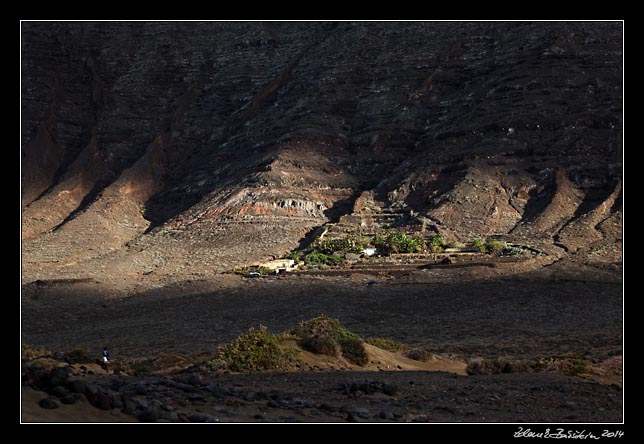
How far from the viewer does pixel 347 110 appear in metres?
101

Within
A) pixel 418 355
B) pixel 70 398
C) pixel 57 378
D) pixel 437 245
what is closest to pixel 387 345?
pixel 418 355

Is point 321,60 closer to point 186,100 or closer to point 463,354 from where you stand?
point 186,100

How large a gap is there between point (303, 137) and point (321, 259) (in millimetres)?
29459

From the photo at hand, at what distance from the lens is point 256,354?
2503cm

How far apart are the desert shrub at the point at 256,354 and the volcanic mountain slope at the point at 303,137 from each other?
42.0 m

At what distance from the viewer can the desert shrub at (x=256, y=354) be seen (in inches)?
974

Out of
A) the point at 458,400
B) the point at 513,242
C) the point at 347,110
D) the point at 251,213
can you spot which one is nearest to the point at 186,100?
the point at 347,110

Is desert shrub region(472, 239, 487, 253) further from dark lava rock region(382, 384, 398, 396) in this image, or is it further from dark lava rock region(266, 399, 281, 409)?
dark lava rock region(266, 399, 281, 409)

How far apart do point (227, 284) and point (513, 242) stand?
22182 millimetres

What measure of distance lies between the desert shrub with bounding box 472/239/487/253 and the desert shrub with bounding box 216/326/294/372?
43387mm

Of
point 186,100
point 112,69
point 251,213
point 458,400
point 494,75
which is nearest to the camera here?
point 458,400

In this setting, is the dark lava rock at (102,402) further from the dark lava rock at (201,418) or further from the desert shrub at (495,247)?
the desert shrub at (495,247)

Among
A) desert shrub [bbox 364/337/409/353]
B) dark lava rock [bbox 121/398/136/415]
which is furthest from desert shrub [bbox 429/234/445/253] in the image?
dark lava rock [bbox 121/398/136/415]

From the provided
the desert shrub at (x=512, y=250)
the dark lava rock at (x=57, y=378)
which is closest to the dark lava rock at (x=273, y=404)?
the dark lava rock at (x=57, y=378)
